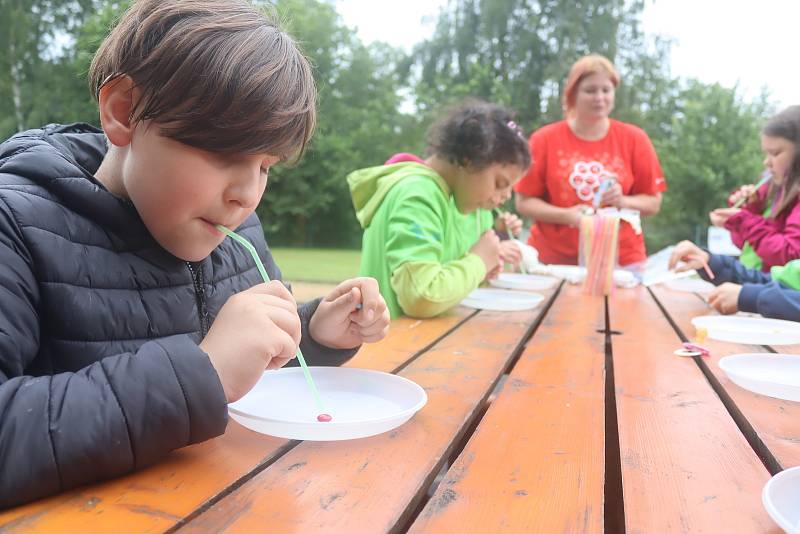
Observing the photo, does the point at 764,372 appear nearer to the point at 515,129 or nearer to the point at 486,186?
the point at 486,186

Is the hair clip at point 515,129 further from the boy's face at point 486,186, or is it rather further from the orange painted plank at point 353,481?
the orange painted plank at point 353,481

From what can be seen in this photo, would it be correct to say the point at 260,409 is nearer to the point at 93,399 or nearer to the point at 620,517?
the point at 93,399

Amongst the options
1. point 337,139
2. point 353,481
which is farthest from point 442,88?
point 353,481

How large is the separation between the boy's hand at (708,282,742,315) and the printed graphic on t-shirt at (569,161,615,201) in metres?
1.26

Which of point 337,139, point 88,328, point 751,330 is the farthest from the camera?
point 337,139

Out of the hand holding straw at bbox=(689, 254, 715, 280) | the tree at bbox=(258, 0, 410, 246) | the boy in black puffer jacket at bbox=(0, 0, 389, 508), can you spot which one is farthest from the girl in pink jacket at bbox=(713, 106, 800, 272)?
the tree at bbox=(258, 0, 410, 246)

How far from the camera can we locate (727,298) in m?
1.82

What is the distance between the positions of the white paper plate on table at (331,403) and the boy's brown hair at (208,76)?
31cm

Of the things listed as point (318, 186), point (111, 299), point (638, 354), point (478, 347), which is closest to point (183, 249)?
point (111, 299)

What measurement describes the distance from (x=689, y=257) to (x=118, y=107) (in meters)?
1.88

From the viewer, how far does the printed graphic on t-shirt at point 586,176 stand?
10.00 feet

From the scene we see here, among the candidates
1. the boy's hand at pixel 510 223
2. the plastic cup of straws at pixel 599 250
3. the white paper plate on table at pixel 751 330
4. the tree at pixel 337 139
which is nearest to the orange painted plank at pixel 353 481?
the white paper plate on table at pixel 751 330

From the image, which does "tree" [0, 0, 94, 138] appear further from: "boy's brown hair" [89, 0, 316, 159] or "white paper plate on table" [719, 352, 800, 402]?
"white paper plate on table" [719, 352, 800, 402]

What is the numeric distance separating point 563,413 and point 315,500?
0.43 metres
